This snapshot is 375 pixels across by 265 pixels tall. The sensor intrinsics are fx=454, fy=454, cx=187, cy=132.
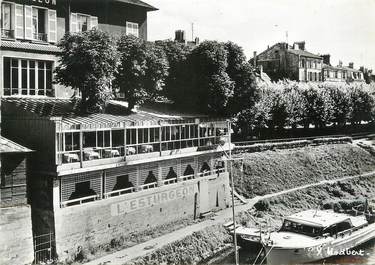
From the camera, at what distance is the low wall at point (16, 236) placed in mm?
25641

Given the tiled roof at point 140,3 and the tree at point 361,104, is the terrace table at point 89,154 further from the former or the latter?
the tree at point 361,104

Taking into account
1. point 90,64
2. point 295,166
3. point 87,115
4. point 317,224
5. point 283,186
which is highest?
point 90,64

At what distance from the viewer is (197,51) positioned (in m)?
45.1

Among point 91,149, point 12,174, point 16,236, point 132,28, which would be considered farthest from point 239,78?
point 16,236

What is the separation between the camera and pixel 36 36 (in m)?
38.0

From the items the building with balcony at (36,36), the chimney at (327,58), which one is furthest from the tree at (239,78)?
the chimney at (327,58)

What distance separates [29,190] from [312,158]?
4066 centimetres

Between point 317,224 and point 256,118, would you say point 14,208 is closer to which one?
point 317,224

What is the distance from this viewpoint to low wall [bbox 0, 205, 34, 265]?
25641 millimetres

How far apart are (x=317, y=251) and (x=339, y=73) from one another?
99.5m

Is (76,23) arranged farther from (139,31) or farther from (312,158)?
(312,158)

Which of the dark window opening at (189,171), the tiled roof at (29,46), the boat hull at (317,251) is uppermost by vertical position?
the tiled roof at (29,46)

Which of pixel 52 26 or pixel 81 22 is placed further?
pixel 81 22

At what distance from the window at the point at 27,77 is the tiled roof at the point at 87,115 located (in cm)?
162
